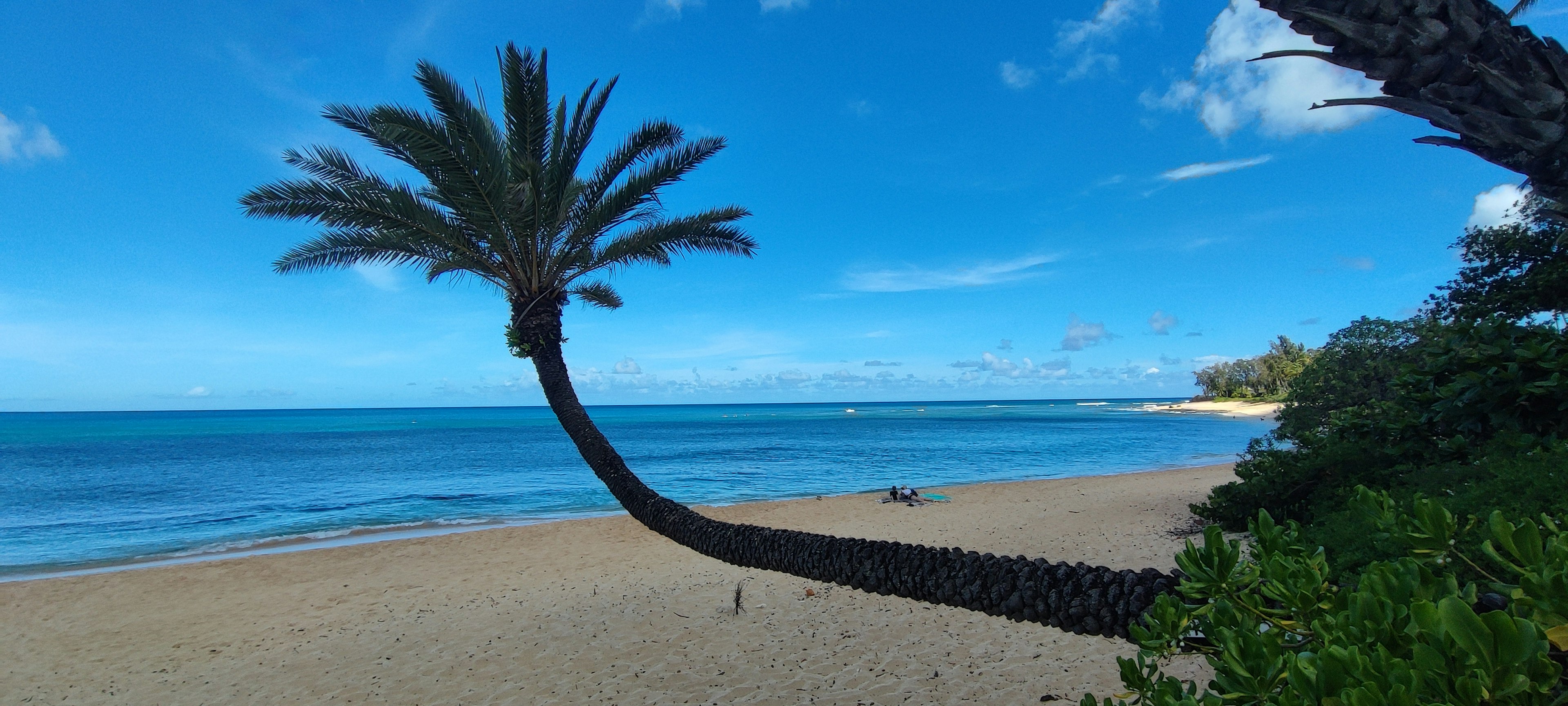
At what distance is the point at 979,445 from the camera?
49.5 meters

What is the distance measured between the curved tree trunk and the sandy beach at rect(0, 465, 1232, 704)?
5.64 ft

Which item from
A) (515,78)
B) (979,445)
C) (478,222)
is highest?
A: (515,78)

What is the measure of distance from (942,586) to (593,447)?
450 cm

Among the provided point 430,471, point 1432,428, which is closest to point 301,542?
point 430,471

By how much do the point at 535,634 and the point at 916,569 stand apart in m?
6.08

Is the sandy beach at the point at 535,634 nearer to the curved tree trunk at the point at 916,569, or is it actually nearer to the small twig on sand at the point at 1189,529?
the small twig on sand at the point at 1189,529

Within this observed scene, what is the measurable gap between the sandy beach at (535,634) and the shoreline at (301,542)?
1193mm

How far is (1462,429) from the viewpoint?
6.18 m

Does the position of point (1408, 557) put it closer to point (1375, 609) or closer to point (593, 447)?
point (1375, 609)

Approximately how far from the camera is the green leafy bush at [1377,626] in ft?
3.49

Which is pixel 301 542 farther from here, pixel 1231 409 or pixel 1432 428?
pixel 1231 409

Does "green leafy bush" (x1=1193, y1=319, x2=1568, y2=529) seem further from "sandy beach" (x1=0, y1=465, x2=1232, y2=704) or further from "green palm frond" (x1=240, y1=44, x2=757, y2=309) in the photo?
"green palm frond" (x1=240, y1=44, x2=757, y2=309)

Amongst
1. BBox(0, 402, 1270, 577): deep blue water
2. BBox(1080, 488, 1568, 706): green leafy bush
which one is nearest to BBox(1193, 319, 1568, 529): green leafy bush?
BBox(1080, 488, 1568, 706): green leafy bush

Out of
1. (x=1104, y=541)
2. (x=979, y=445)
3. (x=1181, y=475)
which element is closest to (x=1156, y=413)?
(x=979, y=445)
